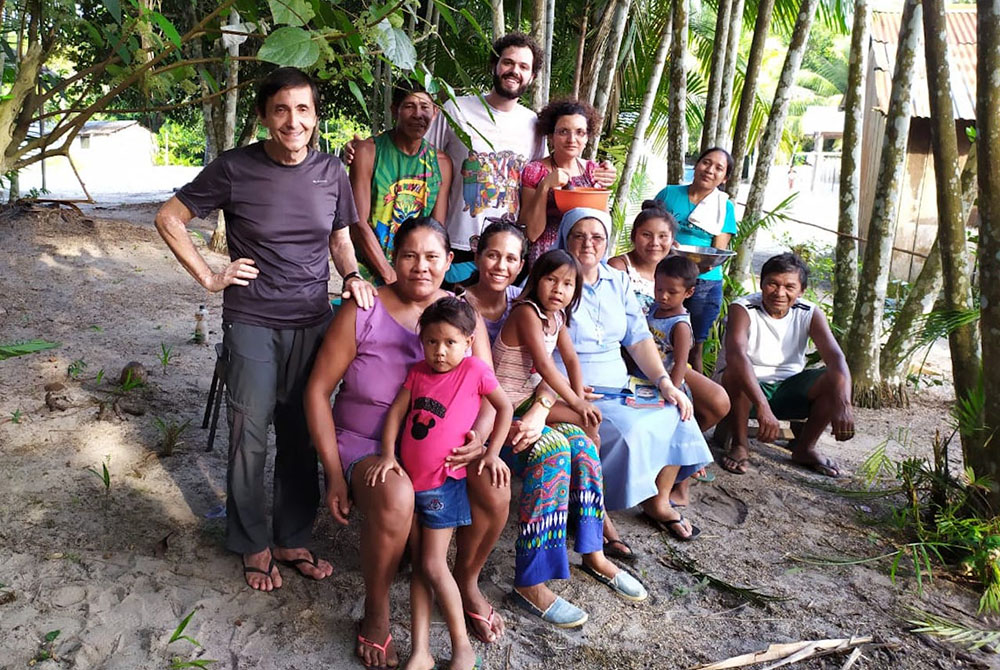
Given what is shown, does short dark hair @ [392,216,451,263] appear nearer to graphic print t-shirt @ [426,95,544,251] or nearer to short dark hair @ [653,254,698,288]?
graphic print t-shirt @ [426,95,544,251]

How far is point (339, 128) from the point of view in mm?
27016

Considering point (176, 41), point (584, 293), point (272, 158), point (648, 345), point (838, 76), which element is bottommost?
point (648, 345)

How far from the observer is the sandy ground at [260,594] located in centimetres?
267

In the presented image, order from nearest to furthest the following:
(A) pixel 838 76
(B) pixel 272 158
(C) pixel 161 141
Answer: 1. (B) pixel 272 158
2. (C) pixel 161 141
3. (A) pixel 838 76

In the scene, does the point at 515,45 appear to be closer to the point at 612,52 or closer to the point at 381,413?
the point at 381,413

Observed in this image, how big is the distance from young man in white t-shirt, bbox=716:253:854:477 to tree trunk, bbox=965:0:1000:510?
81 centimetres

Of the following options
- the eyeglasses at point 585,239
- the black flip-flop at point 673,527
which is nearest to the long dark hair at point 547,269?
the eyeglasses at point 585,239

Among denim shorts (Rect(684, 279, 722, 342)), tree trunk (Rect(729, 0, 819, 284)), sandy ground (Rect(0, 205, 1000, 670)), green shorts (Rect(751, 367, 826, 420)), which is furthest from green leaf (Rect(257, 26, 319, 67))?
tree trunk (Rect(729, 0, 819, 284))

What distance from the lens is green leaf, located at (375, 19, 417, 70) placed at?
2.04 meters

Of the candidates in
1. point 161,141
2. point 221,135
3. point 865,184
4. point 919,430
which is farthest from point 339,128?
point 919,430

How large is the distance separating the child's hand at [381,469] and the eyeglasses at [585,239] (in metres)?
1.33

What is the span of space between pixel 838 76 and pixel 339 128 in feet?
69.1

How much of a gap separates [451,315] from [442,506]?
625mm

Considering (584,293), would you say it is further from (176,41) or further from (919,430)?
(919,430)
